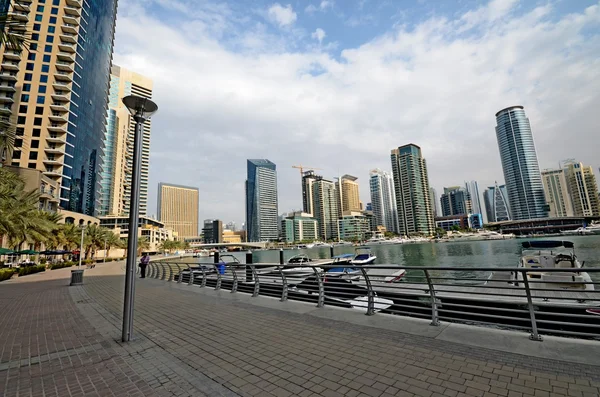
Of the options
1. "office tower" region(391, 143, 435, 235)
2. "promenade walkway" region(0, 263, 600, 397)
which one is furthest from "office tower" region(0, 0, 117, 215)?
"office tower" region(391, 143, 435, 235)

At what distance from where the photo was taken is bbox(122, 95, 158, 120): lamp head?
22.1ft

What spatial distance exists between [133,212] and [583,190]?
219 m

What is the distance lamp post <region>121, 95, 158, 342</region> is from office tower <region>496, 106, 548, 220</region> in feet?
676

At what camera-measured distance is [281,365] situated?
15.3 ft

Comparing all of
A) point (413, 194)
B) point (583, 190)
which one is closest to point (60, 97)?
point (413, 194)

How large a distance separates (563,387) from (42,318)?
12307mm

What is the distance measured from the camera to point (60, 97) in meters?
65.1

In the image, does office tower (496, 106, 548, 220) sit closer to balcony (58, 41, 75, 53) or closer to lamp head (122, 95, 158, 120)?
balcony (58, 41, 75, 53)

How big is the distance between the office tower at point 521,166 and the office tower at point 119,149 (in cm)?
19103

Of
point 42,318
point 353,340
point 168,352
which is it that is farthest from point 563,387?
point 42,318

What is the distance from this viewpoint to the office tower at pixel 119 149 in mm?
118062

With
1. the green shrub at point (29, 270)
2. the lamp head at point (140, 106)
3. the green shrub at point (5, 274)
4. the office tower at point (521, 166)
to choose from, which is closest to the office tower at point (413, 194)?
the office tower at point (521, 166)

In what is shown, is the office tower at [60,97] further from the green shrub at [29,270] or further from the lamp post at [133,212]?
the lamp post at [133,212]

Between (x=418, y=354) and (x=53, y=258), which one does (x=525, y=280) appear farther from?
(x=53, y=258)
